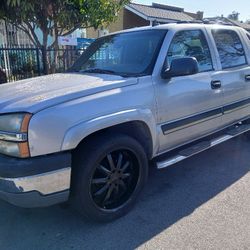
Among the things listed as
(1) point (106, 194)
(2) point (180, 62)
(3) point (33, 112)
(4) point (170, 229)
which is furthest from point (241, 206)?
(3) point (33, 112)

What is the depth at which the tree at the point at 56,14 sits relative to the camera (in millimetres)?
7520

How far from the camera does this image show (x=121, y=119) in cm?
281

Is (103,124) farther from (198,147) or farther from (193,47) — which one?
(193,47)

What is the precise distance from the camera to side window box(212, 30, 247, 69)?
4180 mm

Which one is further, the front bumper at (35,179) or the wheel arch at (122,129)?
the wheel arch at (122,129)

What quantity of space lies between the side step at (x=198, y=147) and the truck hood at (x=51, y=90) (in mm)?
989

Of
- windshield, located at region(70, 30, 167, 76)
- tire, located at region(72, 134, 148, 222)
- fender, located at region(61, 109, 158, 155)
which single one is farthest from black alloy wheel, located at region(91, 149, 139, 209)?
windshield, located at region(70, 30, 167, 76)

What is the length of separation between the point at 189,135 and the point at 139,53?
115 centimetres

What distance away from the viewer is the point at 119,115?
2.79 metres

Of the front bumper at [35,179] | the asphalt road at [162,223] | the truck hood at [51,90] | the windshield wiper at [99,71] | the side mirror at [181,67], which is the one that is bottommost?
the asphalt road at [162,223]

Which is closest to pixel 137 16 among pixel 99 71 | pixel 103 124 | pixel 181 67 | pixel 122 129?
pixel 99 71

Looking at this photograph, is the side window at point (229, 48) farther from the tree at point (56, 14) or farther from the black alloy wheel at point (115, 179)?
the tree at point (56, 14)

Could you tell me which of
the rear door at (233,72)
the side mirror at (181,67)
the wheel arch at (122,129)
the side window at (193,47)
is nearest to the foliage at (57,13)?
the side window at (193,47)

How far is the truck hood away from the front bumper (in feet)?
1.34
